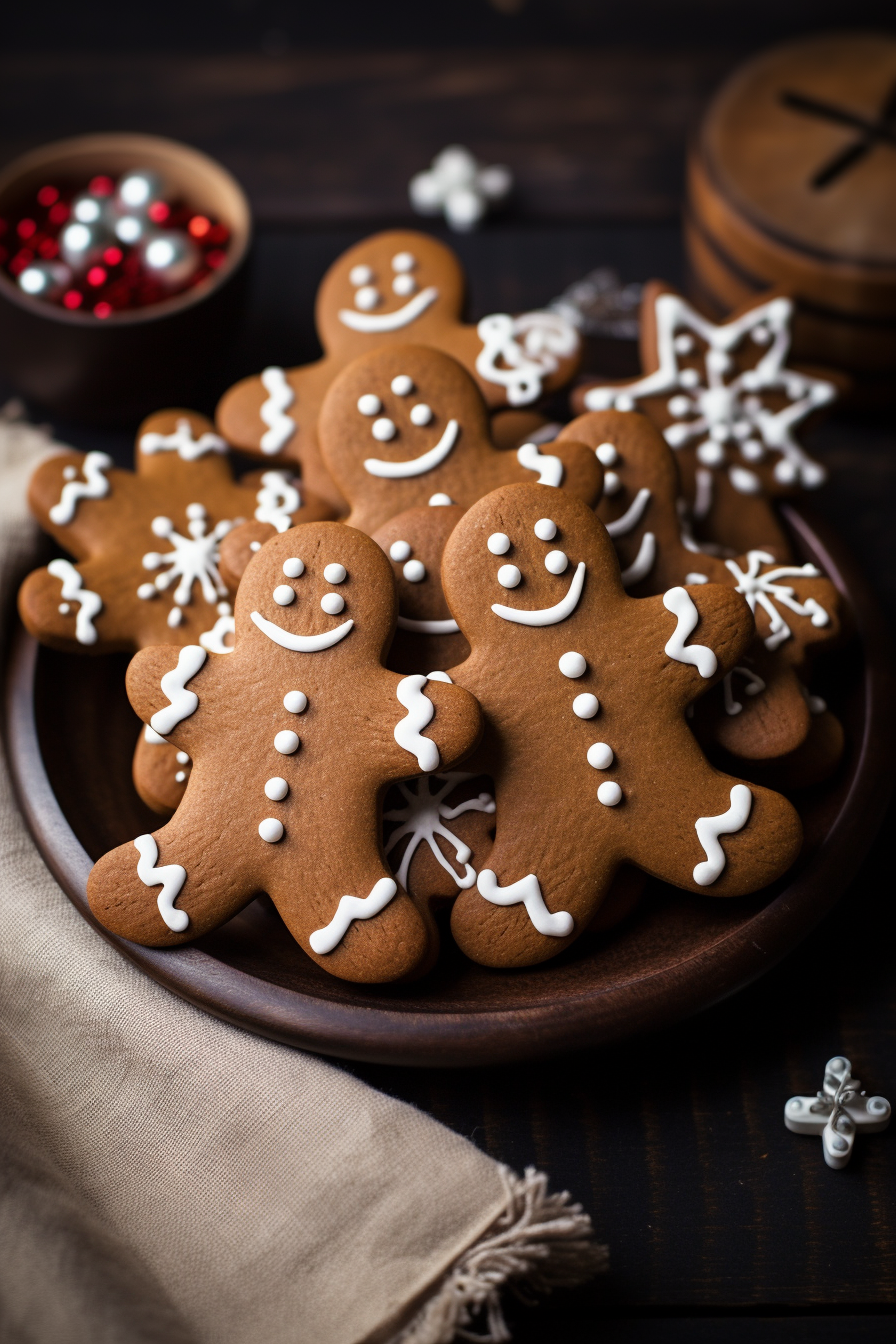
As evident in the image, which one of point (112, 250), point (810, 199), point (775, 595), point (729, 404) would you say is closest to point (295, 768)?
point (775, 595)

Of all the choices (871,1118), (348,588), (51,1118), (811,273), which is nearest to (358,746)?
(348,588)

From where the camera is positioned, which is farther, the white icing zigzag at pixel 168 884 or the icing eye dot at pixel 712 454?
the icing eye dot at pixel 712 454

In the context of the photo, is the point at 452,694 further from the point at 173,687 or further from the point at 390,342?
the point at 390,342

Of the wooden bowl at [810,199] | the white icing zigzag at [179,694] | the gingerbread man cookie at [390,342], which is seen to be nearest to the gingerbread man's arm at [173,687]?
the white icing zigzag at [179,694]

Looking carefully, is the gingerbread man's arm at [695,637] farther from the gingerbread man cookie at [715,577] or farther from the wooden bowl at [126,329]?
the wooden bowl at [126,329]

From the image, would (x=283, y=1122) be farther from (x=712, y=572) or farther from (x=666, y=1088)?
(x=712, y=572)

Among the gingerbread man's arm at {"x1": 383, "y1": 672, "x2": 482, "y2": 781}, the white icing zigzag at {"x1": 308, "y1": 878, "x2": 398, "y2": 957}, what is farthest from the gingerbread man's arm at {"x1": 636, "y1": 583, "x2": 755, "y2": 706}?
the white icing zigzag at {"x1": 308, "y1": 878, "x2": 398, "y2": 957}
